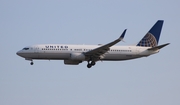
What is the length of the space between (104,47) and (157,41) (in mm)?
14409

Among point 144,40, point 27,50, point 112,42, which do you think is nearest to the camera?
point 112,42

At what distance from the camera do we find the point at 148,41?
276ft

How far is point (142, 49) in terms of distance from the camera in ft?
264

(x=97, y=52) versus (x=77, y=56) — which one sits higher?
(x=97, y=52)

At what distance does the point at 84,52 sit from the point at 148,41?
44.0ft

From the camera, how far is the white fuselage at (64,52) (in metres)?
75.5

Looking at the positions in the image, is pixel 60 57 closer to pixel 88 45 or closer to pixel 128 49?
pixel 88 45

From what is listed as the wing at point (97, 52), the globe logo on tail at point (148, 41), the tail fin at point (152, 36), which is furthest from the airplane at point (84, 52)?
the tail fin at point (152, 36)

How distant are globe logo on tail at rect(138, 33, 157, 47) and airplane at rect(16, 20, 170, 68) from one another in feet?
6.45

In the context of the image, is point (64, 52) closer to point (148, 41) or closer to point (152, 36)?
point (148, 41)

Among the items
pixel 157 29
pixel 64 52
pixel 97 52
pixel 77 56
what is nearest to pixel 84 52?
pixel 77 56

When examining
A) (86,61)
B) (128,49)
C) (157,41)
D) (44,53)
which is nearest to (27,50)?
(44,53)

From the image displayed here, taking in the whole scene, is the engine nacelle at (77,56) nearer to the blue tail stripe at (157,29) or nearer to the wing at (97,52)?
the wing at (97,52)

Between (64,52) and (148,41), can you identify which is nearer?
(64,52)
